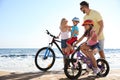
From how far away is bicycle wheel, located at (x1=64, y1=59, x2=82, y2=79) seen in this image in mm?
7070

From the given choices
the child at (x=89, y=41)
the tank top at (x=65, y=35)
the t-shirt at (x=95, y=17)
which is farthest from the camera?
the tank top at (x=65, y=35)

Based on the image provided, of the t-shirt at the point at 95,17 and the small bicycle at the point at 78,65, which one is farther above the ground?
the t-shirt at the point at 95,17

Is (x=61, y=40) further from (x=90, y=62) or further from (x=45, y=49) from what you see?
(x=90, y=62)

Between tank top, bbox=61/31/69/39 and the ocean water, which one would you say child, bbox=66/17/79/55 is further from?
the ocean water

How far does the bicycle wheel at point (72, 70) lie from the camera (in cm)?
707

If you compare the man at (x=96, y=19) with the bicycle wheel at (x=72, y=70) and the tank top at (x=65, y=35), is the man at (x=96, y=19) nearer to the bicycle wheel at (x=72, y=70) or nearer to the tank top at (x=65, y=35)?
the bicycle wheel at (x=72, y=70)

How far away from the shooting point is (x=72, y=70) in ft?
23.5

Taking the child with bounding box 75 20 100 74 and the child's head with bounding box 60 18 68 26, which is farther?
the child's head with bounding box 60 18 68 26

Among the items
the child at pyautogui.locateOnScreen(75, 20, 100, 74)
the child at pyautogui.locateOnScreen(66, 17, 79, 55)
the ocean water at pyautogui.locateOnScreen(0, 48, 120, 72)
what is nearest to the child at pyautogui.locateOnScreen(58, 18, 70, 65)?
the child at pyautogui.locateOnScreen(66, 17, 79, 55)

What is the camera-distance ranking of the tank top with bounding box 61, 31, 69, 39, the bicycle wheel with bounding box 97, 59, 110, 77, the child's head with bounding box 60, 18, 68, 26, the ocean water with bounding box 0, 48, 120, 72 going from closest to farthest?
the bicycle wheel with bounding box 97, 59, 110, 77 < the child's head with bounding box 60, 18, 68, 26 < the tank top with bounding box 61, 31, 69, 39 < the ocean water with bounding box 0, 48, 120, 72

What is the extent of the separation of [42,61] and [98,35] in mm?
2638

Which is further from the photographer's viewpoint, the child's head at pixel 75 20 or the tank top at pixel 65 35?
the tank top at pixel 65 35

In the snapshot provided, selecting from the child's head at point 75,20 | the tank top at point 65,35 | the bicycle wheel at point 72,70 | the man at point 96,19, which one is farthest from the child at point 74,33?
the bicycle wheel at point 72,70

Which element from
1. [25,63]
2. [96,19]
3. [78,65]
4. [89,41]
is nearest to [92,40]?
[89,41]
